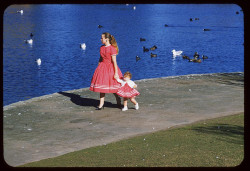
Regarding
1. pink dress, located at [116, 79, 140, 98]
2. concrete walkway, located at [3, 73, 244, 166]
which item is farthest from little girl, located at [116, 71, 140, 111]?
concrete walkway, located at [3, 73, 244, 166]

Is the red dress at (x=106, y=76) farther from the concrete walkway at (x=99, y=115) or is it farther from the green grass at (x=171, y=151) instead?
the green grass at (x=171, y=151)

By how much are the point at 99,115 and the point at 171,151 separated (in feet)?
12.4

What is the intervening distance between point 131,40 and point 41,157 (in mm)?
48159

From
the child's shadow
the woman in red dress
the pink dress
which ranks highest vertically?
the woman in red dress

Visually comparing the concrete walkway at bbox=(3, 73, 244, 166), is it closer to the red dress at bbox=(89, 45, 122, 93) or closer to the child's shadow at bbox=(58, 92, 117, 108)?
the child's shadow at bbox=(58, 92, 117, 108)

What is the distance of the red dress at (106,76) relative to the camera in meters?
13.8

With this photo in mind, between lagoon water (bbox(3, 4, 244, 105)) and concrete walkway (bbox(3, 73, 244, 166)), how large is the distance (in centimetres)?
1293

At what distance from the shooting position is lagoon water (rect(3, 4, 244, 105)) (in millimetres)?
35188

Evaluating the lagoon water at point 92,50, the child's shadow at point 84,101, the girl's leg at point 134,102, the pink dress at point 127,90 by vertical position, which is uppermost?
the pink dress at point 127,90

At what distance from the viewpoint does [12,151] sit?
33.4 ft

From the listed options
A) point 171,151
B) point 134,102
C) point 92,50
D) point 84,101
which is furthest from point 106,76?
point 92,50

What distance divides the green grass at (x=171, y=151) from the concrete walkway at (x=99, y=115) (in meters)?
0.54

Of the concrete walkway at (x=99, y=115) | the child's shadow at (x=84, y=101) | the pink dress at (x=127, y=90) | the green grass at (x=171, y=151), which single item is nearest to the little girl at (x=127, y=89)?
the pink dress at (x=127, y=90)

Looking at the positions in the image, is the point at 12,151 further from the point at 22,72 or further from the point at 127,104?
the point at 22,72
